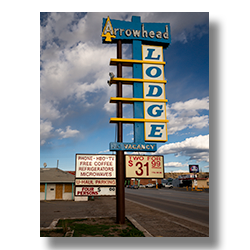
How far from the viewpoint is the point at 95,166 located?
33.7 feet

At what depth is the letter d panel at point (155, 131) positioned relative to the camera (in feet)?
34.5

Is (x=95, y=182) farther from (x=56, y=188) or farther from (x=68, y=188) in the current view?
(x=56, y=188)

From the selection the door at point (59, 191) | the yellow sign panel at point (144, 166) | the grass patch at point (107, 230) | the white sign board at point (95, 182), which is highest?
the yellow sign panel at point (144, 166)


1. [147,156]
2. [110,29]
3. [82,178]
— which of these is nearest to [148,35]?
[110,29]

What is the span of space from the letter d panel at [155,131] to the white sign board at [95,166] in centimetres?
223

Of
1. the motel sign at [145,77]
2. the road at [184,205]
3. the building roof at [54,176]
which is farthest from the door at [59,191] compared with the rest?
the motel sign at [145,77]

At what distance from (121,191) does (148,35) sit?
898 centimetres

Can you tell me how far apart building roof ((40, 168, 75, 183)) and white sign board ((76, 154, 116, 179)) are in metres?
18.0

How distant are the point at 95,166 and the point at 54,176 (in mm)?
20528

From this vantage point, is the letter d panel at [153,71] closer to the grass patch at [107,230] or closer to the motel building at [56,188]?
the grass patch at [107,230]

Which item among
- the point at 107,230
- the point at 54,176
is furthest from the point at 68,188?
the point at 107,230

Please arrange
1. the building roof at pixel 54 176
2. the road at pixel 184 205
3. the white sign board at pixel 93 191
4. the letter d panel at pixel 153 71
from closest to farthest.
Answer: the white sign board at pixel 93 191, the letter d panel at pixel 153 71, the road at pixel 184 205, the building roof at pixel 54 176

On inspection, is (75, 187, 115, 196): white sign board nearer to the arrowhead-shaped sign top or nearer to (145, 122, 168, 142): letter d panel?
(145, 122, 168, 142): letter d panel
